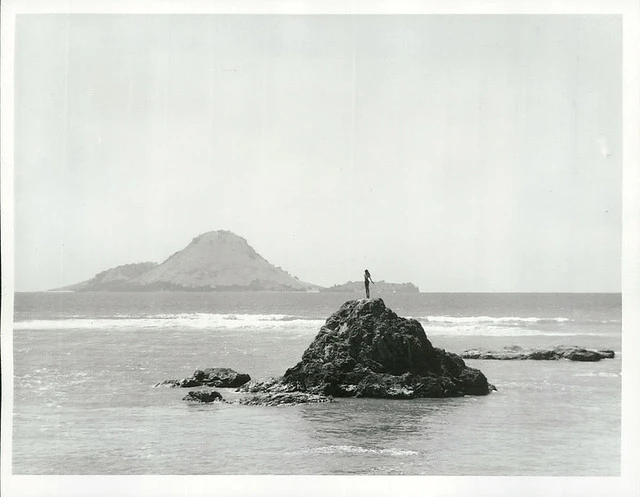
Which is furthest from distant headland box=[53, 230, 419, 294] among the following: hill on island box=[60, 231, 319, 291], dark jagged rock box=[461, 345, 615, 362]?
dark jagged rock box=[461, 345, 615, 362]

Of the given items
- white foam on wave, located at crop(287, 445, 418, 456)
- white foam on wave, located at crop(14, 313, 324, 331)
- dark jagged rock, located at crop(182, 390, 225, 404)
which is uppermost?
white foam on wave, located at crop(14, 313, 324, 331)

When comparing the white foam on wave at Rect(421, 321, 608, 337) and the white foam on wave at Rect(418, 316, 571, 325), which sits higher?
the white foam on wave at Rect(418, 316, 571, 325)

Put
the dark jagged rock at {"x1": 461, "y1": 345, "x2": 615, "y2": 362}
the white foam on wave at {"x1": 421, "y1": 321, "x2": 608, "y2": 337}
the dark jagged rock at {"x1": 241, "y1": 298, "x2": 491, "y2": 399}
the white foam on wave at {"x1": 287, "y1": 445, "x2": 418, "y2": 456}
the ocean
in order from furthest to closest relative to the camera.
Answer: the white foam on wave at {"x1": 421, "y1": 321, "x2": 608, "y2": 337} → the dark jagged rock at {"x1": 461, "y1": 345, "x2": 615, "y2": 362} → the dark jagged rock at {"x1": 241, "y1": 298, "x2": 491, "y2": 399} → the white foam on wave at {"x1": 287, "y1": 445, "x2": 418, "y2": 456} → the ocean

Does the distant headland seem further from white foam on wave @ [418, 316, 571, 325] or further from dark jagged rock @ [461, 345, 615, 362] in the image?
dark jagged rock @ [461, 345, 615, 362]

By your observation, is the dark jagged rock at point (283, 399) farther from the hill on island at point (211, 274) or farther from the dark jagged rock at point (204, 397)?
the hill on island at point (211, 274)

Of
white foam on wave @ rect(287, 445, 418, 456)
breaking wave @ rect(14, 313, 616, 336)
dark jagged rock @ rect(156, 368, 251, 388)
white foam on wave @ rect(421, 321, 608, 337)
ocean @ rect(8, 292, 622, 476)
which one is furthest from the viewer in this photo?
breaking wave @ rect(14, 313, 616, 336)

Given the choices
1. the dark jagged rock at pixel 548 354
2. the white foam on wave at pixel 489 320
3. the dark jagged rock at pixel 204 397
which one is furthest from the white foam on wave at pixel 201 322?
the dark jagged rock at pixel 204 397

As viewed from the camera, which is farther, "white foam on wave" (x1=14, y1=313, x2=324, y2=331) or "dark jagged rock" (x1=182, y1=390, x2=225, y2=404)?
"white foam on wave" (x1=14, y1=313, x2=324, y2=331)
